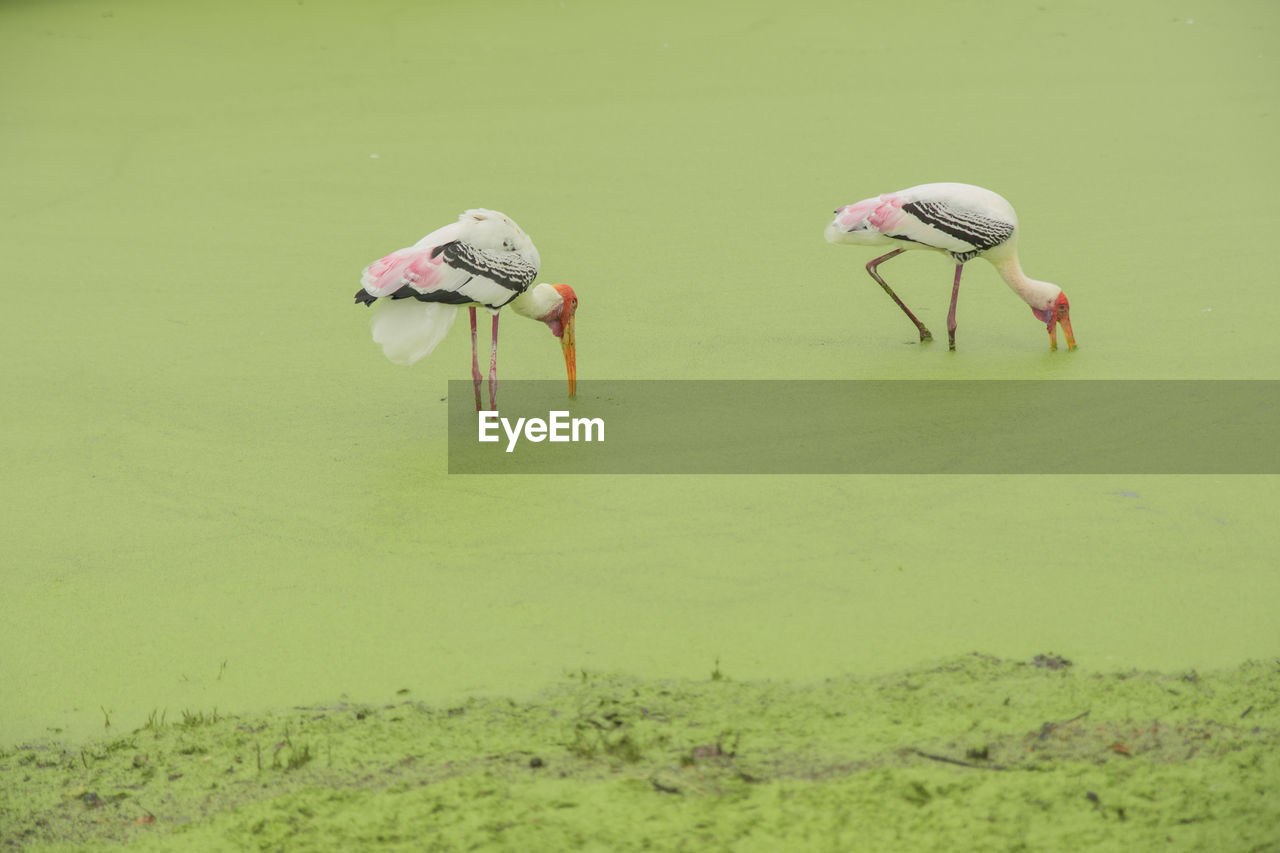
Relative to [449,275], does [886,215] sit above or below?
above

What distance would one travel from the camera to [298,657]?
3795mm

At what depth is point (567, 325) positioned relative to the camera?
5684 mm

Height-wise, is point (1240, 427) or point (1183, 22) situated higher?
point (1183, 22)

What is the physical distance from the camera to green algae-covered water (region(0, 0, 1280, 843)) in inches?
152

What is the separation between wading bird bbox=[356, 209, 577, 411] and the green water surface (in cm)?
44

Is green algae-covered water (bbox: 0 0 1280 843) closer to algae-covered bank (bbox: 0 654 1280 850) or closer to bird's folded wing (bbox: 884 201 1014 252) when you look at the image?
algae-covered bank (bbox: 0 654 1280 850)

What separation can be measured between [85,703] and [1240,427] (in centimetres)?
391

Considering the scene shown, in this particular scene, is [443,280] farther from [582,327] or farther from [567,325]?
[582,327]

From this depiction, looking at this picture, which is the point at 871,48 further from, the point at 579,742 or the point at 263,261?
the point at 579,742

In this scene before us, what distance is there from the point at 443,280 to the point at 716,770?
250cm

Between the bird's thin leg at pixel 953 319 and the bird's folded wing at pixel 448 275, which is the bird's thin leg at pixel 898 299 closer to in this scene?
the bird's thin leg at pixel 953 319

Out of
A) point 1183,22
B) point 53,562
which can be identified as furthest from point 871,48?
point 53,562

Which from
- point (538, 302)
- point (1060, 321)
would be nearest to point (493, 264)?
point (538, 302)

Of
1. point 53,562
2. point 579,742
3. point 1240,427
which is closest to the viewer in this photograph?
point 579,742
